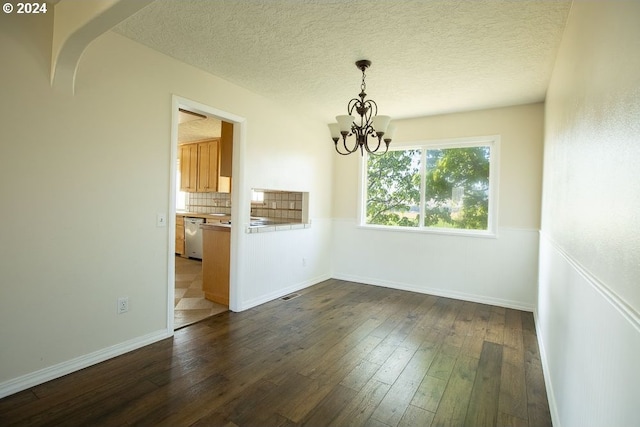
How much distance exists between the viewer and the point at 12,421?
1.75m

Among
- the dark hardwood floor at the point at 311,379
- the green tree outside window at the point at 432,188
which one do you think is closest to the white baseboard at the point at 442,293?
the dark hardwood floor at the point at 311,379

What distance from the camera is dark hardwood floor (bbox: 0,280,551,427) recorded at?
1.86 meters

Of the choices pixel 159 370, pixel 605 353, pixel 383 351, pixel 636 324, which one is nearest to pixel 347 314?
pixel 383 351

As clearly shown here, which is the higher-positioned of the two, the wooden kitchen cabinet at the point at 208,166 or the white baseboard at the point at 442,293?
the wooden kitchen cabinet at the point at 208,166

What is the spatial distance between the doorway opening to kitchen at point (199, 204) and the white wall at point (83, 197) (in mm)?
550

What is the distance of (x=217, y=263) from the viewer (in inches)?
152

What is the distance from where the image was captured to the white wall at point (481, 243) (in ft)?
12.5

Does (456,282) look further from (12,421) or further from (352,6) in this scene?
(12,421)

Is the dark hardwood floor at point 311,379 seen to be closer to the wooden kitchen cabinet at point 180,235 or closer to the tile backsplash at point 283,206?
the tile backsplash at point 283,206

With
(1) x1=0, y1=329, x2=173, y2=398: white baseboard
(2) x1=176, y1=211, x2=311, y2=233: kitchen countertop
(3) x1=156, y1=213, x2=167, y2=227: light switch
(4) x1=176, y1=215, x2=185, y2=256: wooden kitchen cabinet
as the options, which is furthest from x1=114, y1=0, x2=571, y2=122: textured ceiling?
(4) x1=176, y1=215, x2=185, y2=256: wooden kitchen cabinet

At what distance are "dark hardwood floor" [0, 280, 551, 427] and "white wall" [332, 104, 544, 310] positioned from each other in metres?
0.70

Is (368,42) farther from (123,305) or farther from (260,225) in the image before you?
(123,305)

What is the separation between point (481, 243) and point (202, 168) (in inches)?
208

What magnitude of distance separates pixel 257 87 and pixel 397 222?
8.82 feet
